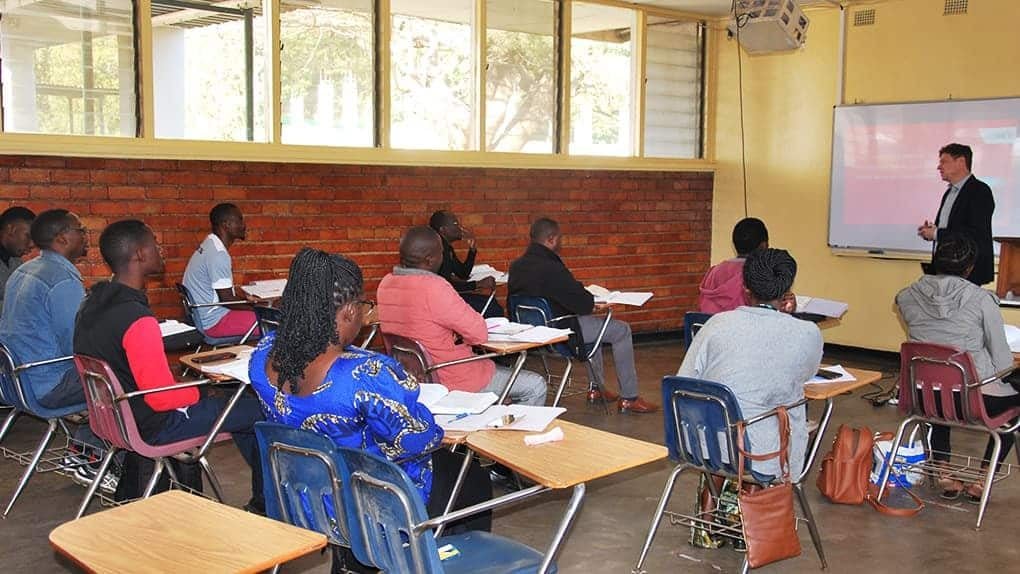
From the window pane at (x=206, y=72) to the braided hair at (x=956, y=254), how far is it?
476 centimetres

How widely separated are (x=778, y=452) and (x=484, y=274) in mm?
4365

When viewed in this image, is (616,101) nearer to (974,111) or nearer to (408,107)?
(408,107)

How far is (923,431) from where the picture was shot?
5164 mm

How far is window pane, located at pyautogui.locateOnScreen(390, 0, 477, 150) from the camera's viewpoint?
7.81m

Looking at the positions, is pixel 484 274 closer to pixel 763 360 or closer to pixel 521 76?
pixel 521 76

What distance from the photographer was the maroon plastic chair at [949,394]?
4.27 meters

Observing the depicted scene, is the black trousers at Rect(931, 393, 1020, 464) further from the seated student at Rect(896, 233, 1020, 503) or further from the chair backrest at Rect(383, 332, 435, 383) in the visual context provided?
the chair backrest at Rect(383, 332, 435, 383)

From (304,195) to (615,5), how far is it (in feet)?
11.4

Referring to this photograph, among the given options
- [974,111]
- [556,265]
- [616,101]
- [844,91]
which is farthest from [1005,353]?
[616,101]

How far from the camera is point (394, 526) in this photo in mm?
2412

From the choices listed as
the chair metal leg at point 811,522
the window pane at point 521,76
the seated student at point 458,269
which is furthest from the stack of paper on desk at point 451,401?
the window pane at point 521,76

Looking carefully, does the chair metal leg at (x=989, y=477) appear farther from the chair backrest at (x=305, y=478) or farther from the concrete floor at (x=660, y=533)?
the chair backrest at (x=305, y=478)

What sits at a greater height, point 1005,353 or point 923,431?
point 1005,353

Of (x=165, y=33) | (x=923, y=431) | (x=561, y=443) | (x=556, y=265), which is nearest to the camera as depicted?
(x=561, y=443)
